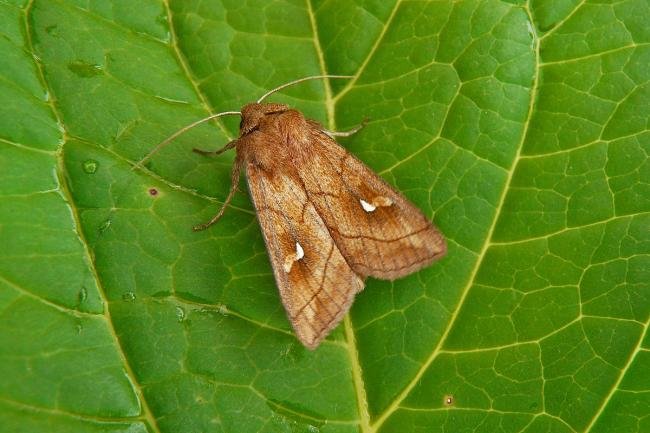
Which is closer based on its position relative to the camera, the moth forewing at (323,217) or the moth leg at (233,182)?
the moth forewing at (323,217)

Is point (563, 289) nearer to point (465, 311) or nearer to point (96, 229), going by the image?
point (465, 311)

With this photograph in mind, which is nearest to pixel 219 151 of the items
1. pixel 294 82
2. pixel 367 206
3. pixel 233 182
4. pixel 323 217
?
pixel 233 182

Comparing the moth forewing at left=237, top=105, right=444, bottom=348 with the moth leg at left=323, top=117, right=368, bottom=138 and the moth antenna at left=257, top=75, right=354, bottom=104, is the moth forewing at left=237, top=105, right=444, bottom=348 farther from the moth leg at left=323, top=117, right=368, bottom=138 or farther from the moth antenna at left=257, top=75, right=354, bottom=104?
the moth antenna at left=257, top=75, right=354, bottom=104

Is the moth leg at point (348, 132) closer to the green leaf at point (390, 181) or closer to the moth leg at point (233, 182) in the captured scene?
the green leaf at point (390, 181)

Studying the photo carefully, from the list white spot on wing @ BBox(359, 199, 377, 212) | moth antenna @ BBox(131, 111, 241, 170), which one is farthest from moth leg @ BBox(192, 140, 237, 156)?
white spot on wing @ BBox(359, 199, 377, 212)

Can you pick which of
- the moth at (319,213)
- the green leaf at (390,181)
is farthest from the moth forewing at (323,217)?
the green leaf at (390,181)

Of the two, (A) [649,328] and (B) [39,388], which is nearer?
(B) [39,388]

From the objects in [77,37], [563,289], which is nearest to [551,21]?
[563,289]
